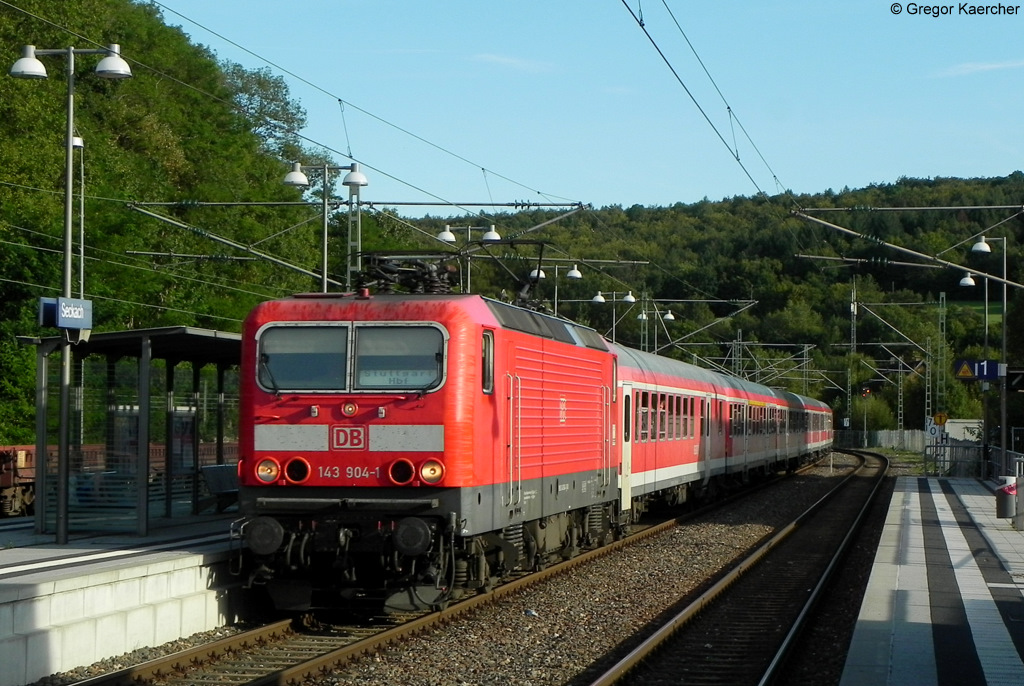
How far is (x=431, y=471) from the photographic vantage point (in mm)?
12070

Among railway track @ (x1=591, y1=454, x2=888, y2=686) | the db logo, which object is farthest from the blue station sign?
railway track @ (x1=591, y1=454, x2=888, y2=686)

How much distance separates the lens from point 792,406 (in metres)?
49.3

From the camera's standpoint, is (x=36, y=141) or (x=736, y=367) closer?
(x=36, y=141)

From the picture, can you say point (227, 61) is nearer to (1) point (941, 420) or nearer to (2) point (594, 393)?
(1) point (941, 420)

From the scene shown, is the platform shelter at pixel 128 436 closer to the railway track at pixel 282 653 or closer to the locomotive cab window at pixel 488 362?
the railway track at pixel 282 653

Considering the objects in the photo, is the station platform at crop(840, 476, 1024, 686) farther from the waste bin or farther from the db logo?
the db logo

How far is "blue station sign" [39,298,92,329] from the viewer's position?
600 inches

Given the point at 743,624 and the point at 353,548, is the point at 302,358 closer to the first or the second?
the point at 353,548

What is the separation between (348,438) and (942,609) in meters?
6.07

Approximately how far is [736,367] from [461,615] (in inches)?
1550

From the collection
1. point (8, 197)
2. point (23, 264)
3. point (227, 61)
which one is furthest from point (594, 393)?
point (227, 61)

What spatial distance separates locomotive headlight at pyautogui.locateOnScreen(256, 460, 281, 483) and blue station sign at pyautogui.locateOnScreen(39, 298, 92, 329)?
410cm

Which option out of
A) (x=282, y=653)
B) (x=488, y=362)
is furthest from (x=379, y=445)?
(x=282, y=653)

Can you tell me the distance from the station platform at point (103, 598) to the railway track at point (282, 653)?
647 millimetres
